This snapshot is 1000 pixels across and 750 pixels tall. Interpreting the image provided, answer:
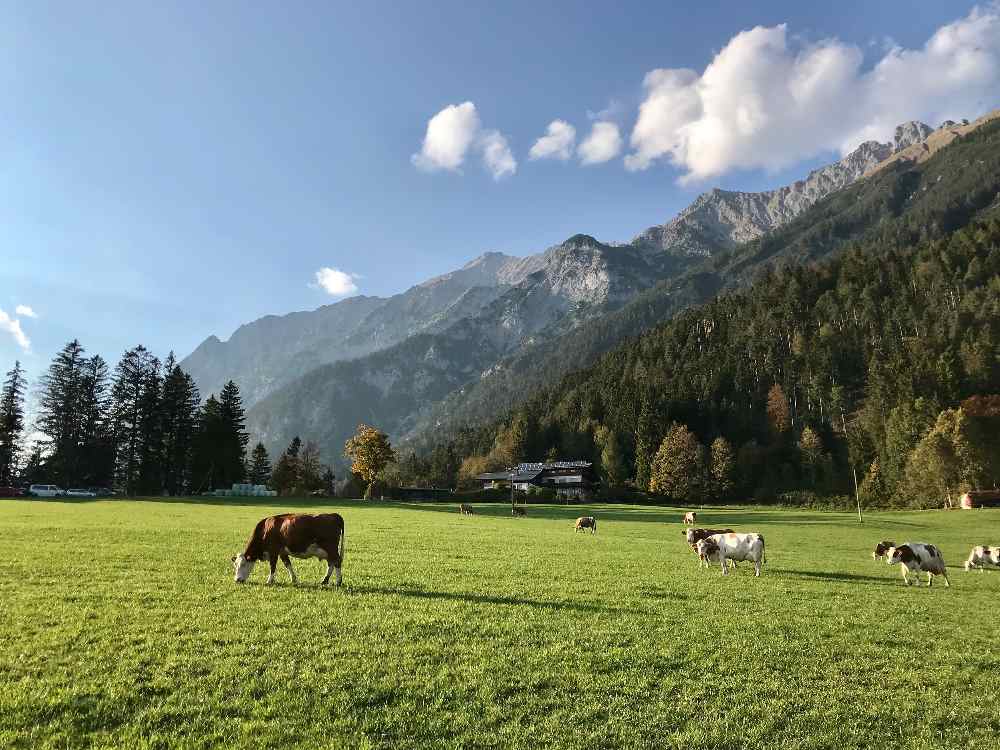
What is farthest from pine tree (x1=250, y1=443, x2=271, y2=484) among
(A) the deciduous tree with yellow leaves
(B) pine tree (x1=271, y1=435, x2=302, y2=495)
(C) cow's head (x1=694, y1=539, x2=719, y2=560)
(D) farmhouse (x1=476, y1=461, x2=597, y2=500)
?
(C) cow's head (x1=694, y1=539, x2=719, y2=560)

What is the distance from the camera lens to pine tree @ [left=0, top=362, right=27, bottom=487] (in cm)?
8150

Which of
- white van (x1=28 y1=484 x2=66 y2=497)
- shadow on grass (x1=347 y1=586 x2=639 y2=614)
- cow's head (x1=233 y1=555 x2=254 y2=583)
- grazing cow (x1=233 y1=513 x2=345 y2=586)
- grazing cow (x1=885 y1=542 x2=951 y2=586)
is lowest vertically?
white van (x1=28 y1=484 x2=66 y2=497)

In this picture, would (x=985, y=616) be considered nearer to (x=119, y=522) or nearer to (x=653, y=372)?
(x=119, y=522)

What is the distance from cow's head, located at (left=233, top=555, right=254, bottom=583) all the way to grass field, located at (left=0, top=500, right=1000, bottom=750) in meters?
0.57

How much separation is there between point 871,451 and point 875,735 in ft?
426

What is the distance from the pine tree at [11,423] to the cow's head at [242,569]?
89.7 meters

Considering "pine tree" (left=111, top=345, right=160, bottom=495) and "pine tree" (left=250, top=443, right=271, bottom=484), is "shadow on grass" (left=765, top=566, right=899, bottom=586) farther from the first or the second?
"pine tree" (left=250, top=443, right=271, bottom=484)

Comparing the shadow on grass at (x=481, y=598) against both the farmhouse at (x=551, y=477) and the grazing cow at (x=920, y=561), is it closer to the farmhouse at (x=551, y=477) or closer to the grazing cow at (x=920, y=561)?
the grazing cow at (x=920, y=561)

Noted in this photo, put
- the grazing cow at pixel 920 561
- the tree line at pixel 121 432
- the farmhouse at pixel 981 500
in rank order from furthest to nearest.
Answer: the tree line at pixel 121 432 < the farmhouse at pixel 981 500 < the grazing cow at pixel 920 561

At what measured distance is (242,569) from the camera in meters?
15.2

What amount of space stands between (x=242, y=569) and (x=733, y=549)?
17.0 meters

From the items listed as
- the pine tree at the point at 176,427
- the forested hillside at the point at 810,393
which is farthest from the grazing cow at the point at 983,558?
the pine tree at the point at 176,427

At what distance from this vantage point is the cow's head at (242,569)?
1511 cm

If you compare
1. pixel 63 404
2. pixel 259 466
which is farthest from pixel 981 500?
pixel 63 404
